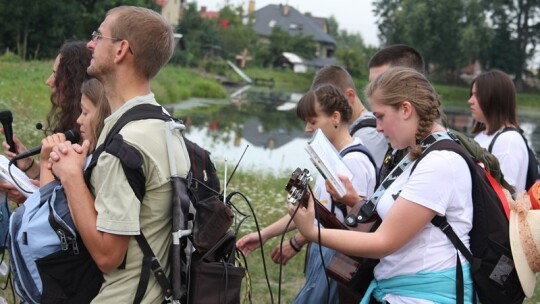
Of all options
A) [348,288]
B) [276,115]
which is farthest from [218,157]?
[276,115]

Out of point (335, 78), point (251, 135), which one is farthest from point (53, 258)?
point (251, 135)

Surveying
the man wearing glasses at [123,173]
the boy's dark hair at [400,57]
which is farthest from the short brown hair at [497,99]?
the man wearing glasses at [123,173]

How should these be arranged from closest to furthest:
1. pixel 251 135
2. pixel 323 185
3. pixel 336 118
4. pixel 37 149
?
pixel 37 149 → pixel 323 185 → pixel 336 118 → pixel 251 135

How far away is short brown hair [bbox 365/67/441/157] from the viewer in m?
2.91

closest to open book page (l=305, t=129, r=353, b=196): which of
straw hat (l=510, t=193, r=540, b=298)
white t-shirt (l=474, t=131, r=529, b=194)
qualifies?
straw hat (l=510, t=193, r=540, b=298)

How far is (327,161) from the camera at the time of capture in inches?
133

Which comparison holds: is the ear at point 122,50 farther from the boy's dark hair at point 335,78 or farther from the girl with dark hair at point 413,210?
the boy's dark hair at point 335,78

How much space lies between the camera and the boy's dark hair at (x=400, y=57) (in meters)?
5.08

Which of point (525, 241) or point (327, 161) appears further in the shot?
point (327, 161)

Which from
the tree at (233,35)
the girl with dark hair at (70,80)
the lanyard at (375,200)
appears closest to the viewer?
the lanyard at (375,200)

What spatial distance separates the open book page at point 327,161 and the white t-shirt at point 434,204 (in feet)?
1.55

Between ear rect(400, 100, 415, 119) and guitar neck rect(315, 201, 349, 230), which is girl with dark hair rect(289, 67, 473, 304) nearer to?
ear rect(400, 100, 415, 119)

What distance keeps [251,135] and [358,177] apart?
1790 cm

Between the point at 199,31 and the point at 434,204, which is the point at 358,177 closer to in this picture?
the point at 434,204
